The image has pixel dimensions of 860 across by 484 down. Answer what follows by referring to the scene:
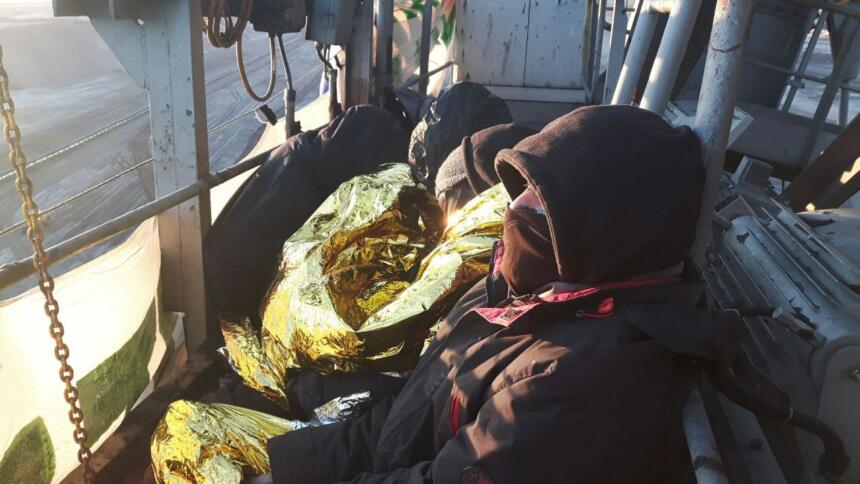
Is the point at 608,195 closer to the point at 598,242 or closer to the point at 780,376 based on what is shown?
the point at 598,242

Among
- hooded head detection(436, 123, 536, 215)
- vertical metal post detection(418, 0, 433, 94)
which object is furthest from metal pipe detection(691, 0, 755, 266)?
vertical metal post detection(418, 0, 433, 94)

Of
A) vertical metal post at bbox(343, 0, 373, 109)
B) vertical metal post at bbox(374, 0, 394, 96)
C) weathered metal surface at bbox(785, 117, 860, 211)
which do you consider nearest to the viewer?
weathered metal surface at bbox(785, 117, 860, 211)

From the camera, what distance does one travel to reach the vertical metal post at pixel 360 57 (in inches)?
159

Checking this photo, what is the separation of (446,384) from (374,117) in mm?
1713

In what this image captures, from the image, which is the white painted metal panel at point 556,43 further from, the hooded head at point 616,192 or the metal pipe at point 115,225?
the hooded head at point 616,192

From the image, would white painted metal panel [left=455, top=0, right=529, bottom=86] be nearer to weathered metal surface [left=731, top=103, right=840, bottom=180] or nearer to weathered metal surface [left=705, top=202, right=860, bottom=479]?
weathered metal surface [left=731, top=103, right=840, bottom=180]

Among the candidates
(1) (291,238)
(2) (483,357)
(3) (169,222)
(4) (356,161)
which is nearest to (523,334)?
(2) (483,357)

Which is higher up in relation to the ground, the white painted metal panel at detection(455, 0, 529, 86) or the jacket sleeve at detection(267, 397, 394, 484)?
the white painted metal panel at detection(455, 0, 529, 86)

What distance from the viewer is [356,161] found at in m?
2.83

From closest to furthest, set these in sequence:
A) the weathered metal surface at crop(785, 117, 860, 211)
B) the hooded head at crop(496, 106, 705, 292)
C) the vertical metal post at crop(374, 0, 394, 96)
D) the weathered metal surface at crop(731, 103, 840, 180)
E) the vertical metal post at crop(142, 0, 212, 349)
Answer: the hooded head at crop(496, 106, 705, 292) → the vertical metal post at crop(142, 0, 212, 349) → the weathered metal surface at crop(785, 117, 860, 211) → the vertical metal post at crop(374, 0, 394, 96) → the weathered metal surface at crop(731, 103, 840, 180)

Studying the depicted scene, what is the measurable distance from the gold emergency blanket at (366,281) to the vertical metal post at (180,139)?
1.41ft

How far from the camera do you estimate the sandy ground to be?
11.6 metres

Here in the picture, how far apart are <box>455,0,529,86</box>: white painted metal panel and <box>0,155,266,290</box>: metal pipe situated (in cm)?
323

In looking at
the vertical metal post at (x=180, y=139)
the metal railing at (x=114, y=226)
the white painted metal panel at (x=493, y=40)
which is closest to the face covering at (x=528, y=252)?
the metal railing at (x=114, y=226)
